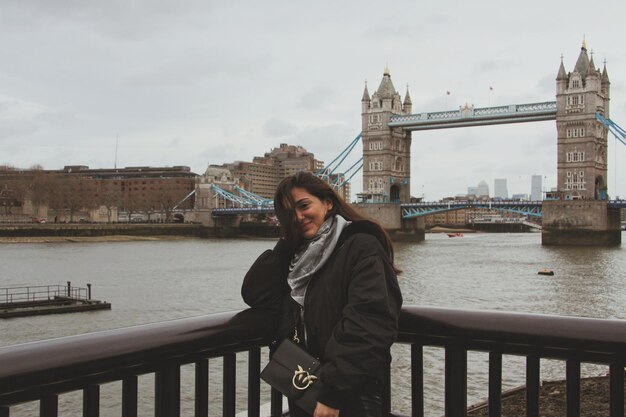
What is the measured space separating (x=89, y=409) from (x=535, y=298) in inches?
725

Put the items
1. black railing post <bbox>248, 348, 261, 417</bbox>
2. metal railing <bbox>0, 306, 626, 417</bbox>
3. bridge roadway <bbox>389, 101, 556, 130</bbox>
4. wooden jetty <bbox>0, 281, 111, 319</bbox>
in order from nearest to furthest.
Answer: metal railing <bbox>0, 306, 626, 417</bbox>
black railing post <bbox>248, 348, 261, 417</bbox>
wooden jetty <bbox>0, 281, 111, 319</bbox>
bridge roadway <bbox>389, 101, 556, 130</bbox>

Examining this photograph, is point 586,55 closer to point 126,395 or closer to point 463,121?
point 463,121

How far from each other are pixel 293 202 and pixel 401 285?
20461 mm

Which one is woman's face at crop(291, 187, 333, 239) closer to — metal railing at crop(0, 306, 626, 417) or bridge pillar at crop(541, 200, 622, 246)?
metal railing at crop(0, 306, 626, 417)

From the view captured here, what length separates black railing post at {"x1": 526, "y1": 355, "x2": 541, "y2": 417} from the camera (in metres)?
2.12

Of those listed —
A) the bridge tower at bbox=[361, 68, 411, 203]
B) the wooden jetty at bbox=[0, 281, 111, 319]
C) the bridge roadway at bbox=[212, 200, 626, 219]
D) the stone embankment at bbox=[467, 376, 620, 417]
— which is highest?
the bridge tower at bbox=[361, 68, 411, 203]

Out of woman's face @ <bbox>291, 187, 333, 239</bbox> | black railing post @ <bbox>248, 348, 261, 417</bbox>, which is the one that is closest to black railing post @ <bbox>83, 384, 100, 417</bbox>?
Answer: black railing post @ <bbox>248, 348, 261, 417</bbox>

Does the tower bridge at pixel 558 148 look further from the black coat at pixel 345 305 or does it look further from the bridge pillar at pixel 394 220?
the black coat at pixel 345 305

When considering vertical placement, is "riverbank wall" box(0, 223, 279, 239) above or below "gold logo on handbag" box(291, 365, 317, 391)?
below

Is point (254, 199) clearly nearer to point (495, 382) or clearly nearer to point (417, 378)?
point (417, 378)

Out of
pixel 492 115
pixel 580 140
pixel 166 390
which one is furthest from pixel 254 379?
pixel 492 115

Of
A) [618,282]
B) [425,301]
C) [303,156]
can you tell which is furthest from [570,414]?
[303,156]

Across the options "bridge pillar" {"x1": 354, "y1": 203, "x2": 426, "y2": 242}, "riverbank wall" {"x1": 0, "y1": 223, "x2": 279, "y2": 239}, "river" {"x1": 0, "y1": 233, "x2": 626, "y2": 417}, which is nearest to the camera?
"river" {"x1": 0, "y1": 233, "x2": 626, "y2": 417}

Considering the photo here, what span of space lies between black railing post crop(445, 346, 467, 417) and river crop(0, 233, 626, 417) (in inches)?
237
